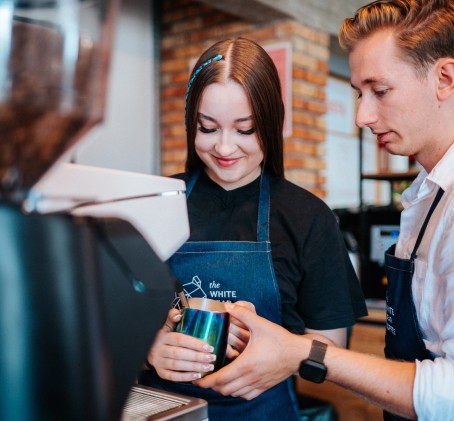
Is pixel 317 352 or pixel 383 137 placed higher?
pixel 383 137

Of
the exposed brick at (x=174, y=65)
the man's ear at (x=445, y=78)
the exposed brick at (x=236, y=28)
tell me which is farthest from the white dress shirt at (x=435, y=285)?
the exposed brick at (x=174, y=65)

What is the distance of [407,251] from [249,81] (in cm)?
50

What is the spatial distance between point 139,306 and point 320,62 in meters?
3.34

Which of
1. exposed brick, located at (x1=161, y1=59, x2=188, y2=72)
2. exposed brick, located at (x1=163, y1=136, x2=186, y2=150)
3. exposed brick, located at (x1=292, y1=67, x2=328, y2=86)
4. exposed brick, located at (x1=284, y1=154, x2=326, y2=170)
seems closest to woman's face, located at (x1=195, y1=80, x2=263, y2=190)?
exposed brick, located at (x1=284, y1=154, x2=326, y2=170)

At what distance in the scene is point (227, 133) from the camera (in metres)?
1.17

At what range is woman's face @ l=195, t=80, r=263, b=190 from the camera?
1.15 m

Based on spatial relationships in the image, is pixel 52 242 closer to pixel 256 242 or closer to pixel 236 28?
pixel 256 242

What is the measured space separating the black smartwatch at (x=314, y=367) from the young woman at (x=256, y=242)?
0.79 feet

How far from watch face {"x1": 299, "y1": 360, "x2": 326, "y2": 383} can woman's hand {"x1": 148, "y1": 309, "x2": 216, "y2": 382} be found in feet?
0.58

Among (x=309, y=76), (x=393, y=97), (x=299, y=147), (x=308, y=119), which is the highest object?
(x=309, y=76)

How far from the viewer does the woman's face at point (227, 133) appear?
1150 mm

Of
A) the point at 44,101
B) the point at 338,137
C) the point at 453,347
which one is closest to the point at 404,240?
the point at 453,347

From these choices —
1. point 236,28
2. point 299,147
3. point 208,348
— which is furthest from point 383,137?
point 236,28

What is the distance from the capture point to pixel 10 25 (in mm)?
417
